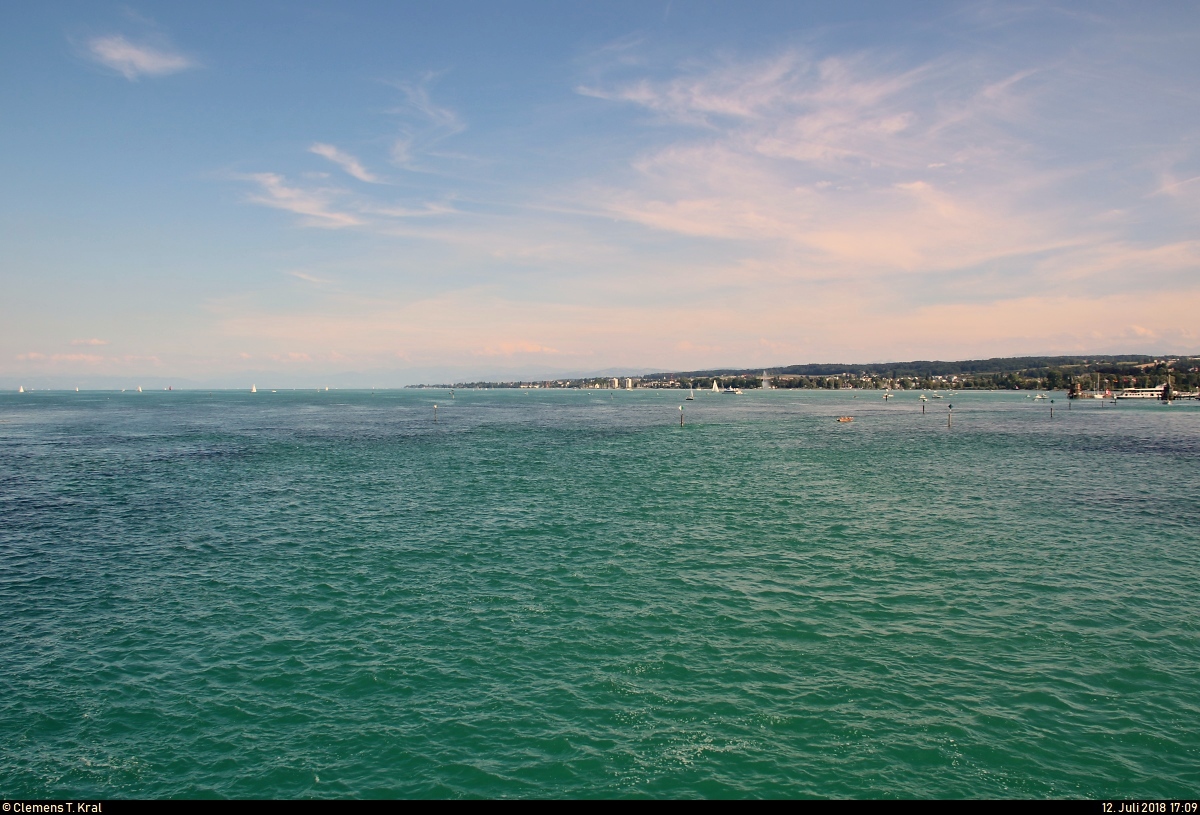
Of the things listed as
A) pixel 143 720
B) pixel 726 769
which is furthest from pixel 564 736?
pixel 143 720

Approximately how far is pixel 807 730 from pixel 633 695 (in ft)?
18.6

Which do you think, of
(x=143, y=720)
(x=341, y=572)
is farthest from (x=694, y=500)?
(x=143, y=720)

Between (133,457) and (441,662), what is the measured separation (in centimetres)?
8504

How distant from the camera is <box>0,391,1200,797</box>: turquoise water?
1953cm

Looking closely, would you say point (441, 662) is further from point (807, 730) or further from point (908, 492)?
point (908, 492)

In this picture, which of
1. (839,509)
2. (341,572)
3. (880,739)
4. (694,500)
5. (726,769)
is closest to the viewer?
(726,769)

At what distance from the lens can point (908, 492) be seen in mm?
60406

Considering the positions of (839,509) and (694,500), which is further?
(694,500)

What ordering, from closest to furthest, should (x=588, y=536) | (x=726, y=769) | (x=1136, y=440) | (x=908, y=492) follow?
(x=726, y=769), (x=588, y=536), (x=908, y=492), (x=1136, y=440)

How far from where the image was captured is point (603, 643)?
27.2 m

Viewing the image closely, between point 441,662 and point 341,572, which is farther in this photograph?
point 341,572

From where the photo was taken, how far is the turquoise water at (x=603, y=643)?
1953 cm

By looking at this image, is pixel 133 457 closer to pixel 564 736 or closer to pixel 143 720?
pixel 143 720

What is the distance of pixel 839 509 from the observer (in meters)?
52.5
